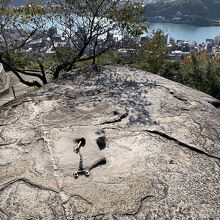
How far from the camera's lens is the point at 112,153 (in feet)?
17.6

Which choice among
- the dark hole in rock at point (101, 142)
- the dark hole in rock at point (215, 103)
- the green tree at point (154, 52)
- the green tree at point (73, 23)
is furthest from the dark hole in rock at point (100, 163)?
the green tree at point (154, 52)

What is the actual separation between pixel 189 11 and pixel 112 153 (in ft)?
343

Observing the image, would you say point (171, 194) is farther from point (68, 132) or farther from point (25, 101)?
point (25, 101)

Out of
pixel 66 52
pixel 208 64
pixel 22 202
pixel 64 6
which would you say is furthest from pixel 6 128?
pixel 208 64

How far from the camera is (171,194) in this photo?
4.52 meters

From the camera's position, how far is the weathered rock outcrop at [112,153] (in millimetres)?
4391

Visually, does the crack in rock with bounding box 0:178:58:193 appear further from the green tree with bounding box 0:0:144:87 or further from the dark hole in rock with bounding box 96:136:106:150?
the green tree with bounding box 0:0:144:87

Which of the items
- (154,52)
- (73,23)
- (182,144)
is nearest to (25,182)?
(182,144)

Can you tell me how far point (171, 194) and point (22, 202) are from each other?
156 cm

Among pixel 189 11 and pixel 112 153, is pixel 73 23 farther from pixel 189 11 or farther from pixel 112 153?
pixel 189 11

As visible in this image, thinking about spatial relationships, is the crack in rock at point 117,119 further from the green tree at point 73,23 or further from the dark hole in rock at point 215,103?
the green tree at point 73,23

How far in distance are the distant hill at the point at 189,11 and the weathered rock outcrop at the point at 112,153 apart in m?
93.3

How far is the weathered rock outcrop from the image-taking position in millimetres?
4391

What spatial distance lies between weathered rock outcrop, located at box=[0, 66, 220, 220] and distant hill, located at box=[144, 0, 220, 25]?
306 ft
